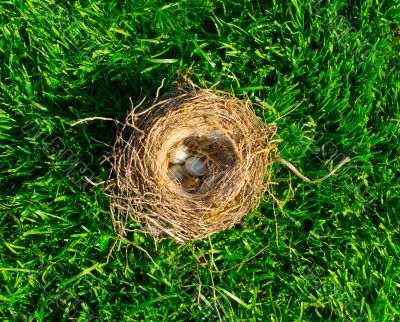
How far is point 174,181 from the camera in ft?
7.57

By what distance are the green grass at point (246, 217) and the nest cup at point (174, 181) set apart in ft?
0.77

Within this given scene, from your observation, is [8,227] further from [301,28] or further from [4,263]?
[301,28]

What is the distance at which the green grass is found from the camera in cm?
244

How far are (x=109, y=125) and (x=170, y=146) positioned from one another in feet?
1.25

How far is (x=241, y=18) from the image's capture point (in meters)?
2.53

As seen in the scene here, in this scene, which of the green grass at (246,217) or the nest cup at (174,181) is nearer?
the nest cup at (174,181)

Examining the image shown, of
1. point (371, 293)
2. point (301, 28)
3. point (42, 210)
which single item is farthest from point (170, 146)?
point (371, 293)

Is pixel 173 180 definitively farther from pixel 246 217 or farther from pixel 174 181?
pixel 246 217

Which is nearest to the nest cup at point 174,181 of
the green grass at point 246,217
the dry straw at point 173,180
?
the dry straw at point 173,180

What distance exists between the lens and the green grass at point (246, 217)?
244 centimetres

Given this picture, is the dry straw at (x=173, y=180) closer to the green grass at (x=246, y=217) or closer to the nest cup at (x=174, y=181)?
the nest cup at (x=174, y=181)

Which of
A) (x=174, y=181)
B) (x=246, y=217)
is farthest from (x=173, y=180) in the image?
(x=246, y=217)

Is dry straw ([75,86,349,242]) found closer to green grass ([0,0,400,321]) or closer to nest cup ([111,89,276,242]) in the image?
nest cup ([111,89,276,242])

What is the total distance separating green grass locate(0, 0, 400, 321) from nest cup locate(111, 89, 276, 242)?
24cm
